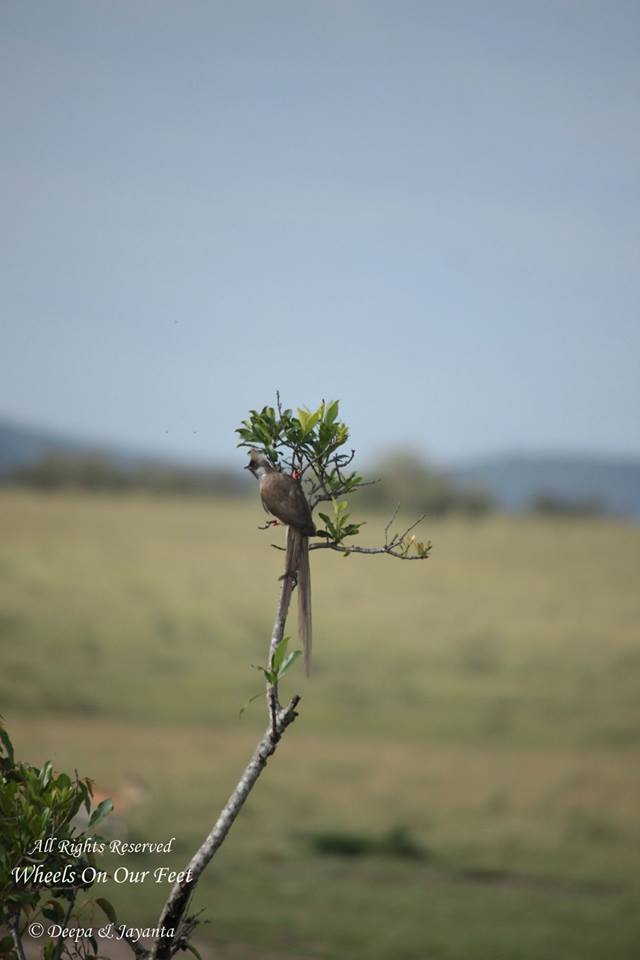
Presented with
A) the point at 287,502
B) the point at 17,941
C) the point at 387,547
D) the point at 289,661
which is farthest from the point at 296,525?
the point at 17,941

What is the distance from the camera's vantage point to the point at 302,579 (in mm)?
2307

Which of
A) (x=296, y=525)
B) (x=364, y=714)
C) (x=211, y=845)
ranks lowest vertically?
(x=364, y=714)

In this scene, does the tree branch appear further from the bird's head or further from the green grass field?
the green grass field

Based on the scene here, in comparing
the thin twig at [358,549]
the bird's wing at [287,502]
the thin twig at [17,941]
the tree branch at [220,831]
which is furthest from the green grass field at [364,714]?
the bird's wing at [287,502]

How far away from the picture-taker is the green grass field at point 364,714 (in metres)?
9.63

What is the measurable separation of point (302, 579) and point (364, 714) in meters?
13.9

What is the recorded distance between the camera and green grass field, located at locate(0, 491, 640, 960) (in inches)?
379

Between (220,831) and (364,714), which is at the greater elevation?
(220,831)

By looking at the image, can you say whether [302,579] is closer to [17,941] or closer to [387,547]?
[387,547]

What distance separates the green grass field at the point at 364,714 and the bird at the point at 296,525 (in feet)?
21.9

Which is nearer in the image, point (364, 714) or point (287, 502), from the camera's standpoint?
point (287, 502)

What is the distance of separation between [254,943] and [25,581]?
10394 millimetres

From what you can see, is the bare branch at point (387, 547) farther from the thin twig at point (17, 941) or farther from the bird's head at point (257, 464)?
the thin twig at point (17, 941)

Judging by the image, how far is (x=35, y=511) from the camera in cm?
1966
